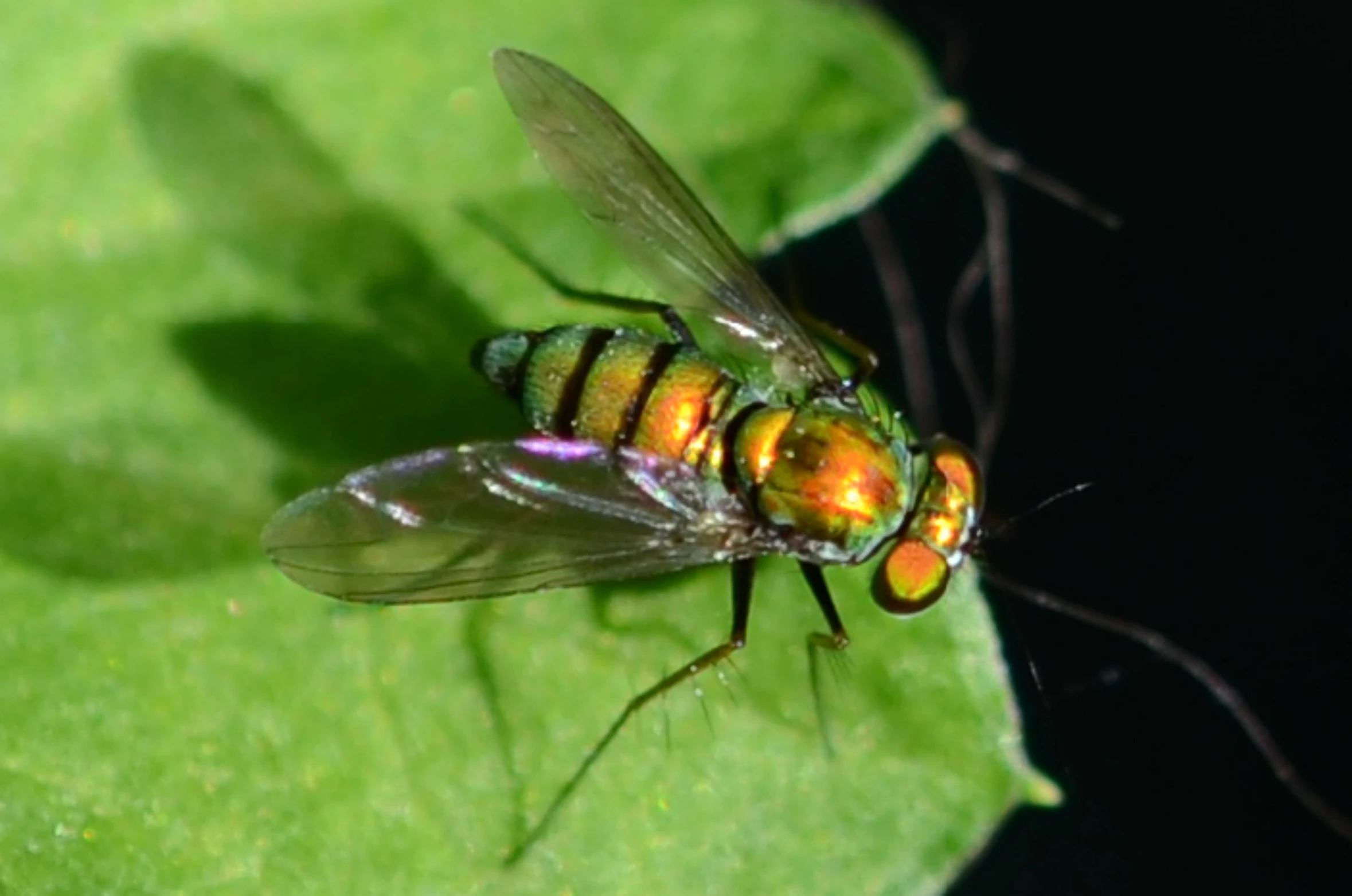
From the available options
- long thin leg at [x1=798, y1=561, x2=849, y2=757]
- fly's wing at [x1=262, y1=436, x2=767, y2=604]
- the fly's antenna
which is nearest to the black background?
the fly's antenna

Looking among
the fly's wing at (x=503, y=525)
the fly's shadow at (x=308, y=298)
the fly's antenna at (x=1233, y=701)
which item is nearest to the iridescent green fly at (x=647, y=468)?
the fly's wing at (x=503, y=525)

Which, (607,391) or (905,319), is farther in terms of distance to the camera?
(905,319)

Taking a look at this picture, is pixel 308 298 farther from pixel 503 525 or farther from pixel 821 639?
pixel 821 639

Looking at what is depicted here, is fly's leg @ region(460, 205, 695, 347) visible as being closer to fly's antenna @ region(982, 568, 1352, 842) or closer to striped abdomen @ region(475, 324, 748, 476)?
striped abdomen @ region(475, 324, 748, 476)

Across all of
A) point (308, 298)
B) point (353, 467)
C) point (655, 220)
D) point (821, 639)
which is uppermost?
point (655, 220)

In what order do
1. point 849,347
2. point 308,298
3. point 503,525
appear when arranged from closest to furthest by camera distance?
point 503,525
point 308,298
point 849,347

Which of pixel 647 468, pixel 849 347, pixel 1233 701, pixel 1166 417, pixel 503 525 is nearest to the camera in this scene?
pixel 503 525

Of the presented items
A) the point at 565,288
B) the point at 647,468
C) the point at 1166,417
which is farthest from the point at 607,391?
the point at 1166,417

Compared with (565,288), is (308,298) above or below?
below

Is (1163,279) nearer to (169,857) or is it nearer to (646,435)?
(646,435)
